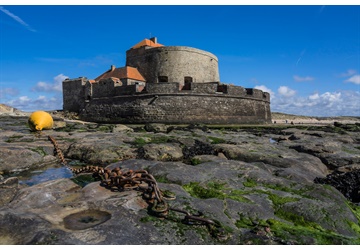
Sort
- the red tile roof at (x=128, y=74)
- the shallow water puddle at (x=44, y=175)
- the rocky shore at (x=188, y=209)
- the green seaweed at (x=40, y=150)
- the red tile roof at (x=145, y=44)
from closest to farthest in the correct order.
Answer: the rocky shore at (x=188, y=209)
the shallow water puddle at (x=44, y=175)
the green seaweed at (x=40, y=150)
the red tile roof at (x=128, y=74)
the red tile roof at (x=145, y=44)

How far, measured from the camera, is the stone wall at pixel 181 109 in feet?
65.2

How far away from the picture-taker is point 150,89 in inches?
790

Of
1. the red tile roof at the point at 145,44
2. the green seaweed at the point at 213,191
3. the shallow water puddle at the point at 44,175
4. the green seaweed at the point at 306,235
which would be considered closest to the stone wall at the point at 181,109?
the red tile roof at the point at 145,44

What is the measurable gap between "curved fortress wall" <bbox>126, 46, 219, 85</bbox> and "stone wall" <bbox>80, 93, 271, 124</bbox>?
6546 mm

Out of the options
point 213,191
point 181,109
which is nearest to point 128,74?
point 181,109

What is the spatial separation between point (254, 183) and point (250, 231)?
139 cm

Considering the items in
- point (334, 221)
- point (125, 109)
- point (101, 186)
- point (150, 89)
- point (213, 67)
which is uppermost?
point (213, 67)

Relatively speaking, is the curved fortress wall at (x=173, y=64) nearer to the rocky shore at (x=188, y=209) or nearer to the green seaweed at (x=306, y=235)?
the rocky shore at (x=188, y=209)

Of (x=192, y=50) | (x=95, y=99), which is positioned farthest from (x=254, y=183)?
(x=192, y=50)

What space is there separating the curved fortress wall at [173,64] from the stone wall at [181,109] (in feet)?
21.5

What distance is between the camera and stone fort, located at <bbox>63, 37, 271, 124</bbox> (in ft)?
65.4

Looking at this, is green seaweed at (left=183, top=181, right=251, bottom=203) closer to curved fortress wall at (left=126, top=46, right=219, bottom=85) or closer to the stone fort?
the stone fort
